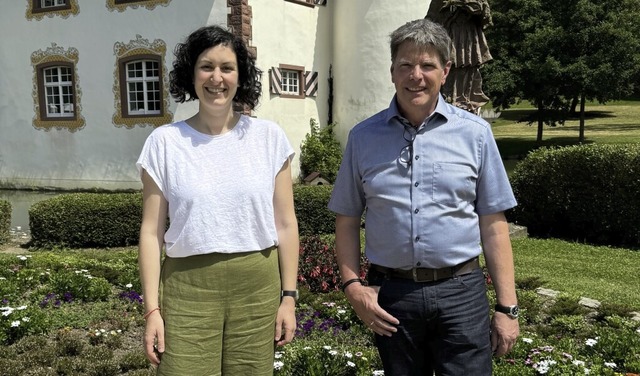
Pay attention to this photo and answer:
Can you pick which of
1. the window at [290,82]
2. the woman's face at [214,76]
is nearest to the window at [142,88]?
the window at [290,82]

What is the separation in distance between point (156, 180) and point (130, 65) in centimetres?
1433

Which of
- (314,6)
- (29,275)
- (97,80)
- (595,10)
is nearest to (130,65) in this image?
(97,80)

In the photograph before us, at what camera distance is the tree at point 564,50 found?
78.7ft

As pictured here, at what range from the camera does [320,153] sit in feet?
53.9

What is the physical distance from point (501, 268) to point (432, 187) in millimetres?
441

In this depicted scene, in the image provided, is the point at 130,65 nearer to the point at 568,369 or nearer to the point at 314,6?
the point at 314,6

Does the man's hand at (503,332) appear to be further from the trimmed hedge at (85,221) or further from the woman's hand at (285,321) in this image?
the trimmed hedge at (85,221)

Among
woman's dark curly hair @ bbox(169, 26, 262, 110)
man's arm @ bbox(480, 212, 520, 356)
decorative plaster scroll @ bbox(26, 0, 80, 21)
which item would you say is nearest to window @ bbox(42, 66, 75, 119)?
decorative plaster scroll @ bbox(26, 0, 80, 21)

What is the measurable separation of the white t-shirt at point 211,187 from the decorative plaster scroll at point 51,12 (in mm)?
15353

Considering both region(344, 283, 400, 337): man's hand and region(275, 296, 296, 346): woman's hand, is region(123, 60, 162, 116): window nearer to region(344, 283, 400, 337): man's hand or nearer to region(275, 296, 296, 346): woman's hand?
region(275, 296, 296, 346): woman's hand

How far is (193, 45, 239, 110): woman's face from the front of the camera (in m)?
2.41

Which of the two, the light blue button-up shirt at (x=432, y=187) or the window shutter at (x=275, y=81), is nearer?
the light blue button-up shirt at (x=432, y=187)

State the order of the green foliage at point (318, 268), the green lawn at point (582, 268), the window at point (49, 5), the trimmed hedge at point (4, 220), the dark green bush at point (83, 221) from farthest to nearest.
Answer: the window at point (49, 5) → the trimmed hedge at point (4, 220) → the dark green bush at point (83, 221) → the green lawn at point (582, 268) → the green foliage at point (318, 268)

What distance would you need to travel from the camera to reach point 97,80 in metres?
16.0
